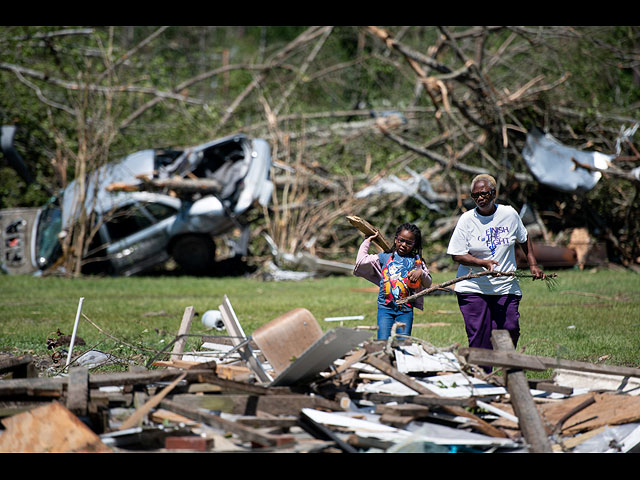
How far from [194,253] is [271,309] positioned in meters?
5.51

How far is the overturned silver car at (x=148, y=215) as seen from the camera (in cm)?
1503

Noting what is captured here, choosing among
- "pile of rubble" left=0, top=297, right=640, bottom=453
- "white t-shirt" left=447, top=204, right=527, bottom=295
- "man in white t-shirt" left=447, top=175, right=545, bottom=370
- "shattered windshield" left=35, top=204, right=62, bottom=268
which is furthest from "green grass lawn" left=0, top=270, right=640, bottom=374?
"pile of rubble" left=0, top=297, right=640, bottom=453

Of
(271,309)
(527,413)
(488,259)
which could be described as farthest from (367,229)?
(271,309)

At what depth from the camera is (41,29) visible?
18.3 metres

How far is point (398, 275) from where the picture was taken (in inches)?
238

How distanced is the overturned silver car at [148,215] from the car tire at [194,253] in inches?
0.4

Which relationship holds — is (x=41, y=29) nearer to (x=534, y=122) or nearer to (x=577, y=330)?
(x=534, y=122)

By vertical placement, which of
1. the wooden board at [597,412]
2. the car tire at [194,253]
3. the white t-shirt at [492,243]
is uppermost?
the white t-shirt at [492,243]

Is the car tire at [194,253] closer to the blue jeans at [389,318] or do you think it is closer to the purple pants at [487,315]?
the blue jeans at [389,318]

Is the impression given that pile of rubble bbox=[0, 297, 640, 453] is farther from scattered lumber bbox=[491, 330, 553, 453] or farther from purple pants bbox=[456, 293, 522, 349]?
purple pants bbox=[456, 293, 522, 349]

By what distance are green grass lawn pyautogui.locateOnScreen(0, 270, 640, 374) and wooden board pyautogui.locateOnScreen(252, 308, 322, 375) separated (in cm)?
132

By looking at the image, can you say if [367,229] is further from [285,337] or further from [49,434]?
[49,434]

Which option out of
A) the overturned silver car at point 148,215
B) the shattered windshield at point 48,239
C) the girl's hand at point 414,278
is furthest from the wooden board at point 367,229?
the shattered windshield at point 48,239
